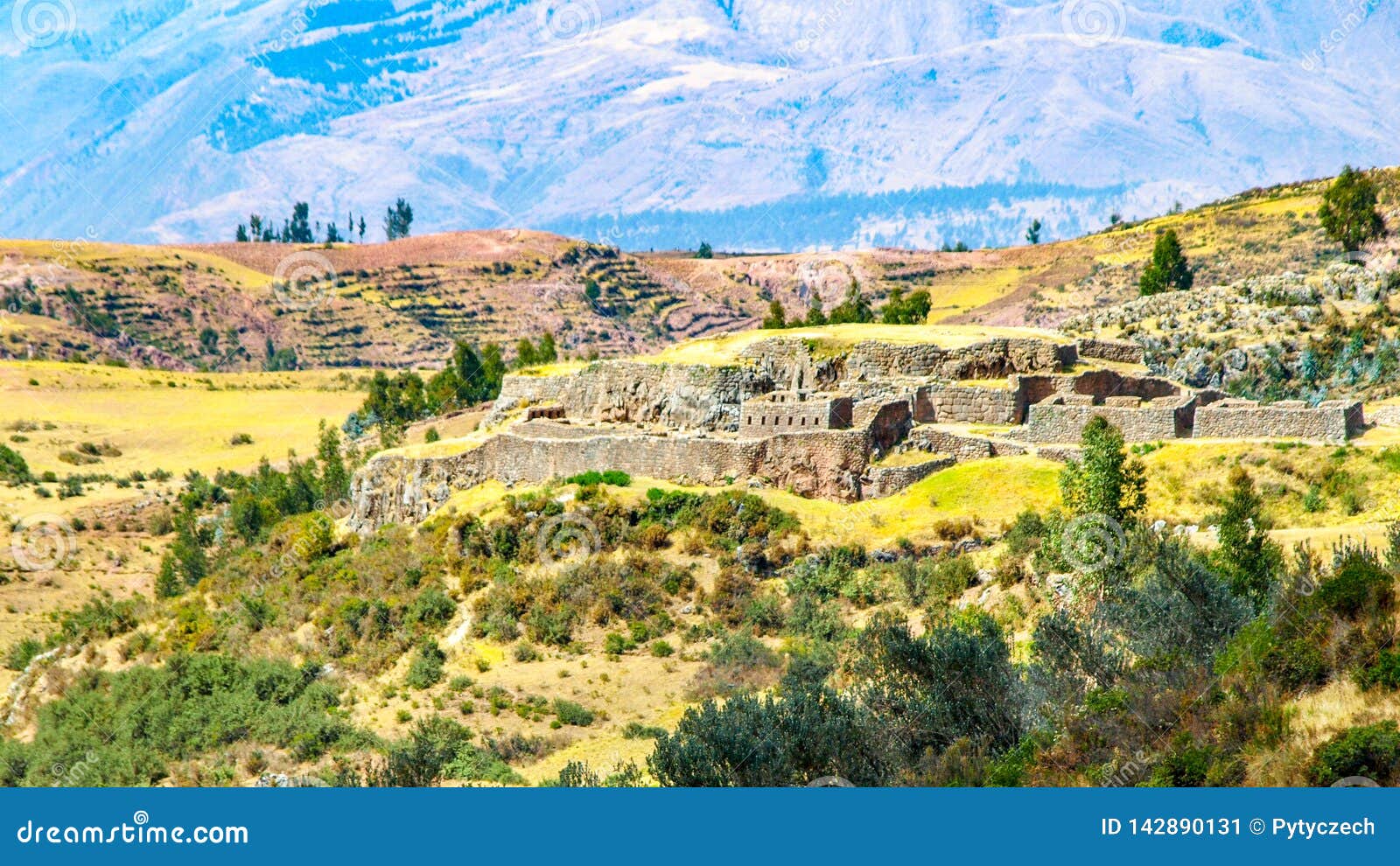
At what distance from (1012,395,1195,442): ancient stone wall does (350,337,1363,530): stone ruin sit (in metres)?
0.04

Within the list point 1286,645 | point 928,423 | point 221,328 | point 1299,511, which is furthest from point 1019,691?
point 221,328

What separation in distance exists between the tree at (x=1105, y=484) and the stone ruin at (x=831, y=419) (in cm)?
471

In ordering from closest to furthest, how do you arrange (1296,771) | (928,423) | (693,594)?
1. (1296,771)
2. (693,594)
3. (928,423)

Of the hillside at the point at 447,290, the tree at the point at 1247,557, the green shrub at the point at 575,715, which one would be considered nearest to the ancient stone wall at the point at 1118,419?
the tree at the point at 1247,557

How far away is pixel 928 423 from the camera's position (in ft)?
125

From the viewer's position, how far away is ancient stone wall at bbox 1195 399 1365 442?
105 ft

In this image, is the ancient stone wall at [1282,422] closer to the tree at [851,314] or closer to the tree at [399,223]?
the tree at [851,314]

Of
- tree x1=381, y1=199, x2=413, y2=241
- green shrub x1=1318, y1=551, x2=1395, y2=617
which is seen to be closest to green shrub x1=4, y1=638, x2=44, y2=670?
green shrub x1=1318, y1=551, x2=1395, y2=617

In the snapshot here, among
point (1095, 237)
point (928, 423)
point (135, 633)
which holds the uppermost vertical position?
point (1095, 237)

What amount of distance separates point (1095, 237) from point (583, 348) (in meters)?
37.8

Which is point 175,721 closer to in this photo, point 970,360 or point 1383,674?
point 970,360

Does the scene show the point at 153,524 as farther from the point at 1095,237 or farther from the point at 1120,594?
the point at 1095,237

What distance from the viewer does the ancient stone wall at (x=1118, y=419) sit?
34.1 m

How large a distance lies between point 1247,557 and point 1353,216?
4512cm
